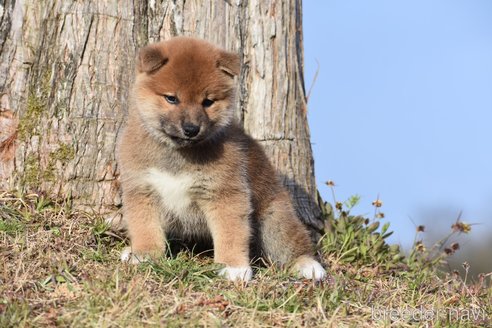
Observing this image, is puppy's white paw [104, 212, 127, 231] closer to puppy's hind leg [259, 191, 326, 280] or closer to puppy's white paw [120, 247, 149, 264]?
puppy's white paw [120, 247, 149, 264]

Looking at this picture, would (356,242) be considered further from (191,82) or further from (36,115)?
(36,115)

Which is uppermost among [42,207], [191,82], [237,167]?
[191,82]

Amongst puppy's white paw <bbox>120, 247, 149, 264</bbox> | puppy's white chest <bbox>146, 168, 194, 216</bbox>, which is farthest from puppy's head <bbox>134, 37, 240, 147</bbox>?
puppy's white paw <bbox>120, 247, 149, 264</bbox>

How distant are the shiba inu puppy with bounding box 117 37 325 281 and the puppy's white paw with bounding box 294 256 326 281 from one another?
14 millimetres

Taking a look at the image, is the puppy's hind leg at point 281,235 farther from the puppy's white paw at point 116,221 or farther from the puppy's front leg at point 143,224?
the puppy's white paw at point 116,221

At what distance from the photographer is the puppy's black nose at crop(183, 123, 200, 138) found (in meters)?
4.66

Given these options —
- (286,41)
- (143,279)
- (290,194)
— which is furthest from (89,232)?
(286,41)

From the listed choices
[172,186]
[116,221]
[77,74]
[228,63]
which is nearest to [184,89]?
[228,63]

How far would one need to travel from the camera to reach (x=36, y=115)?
5562 mm

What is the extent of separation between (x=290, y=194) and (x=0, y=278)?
2.49 meters

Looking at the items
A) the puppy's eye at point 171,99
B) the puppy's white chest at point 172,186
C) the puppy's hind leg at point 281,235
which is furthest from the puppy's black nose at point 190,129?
the puppy's hind leg at point 281,235

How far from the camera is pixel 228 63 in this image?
16.2ft

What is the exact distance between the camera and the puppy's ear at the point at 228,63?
494cm

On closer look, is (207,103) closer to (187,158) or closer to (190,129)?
(190,129)
